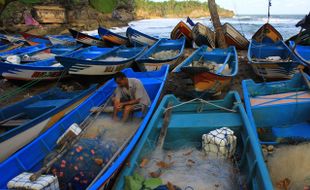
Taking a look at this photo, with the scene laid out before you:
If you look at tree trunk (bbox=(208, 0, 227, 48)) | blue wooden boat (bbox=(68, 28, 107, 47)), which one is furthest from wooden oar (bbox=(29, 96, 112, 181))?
blue wooden boat (bbox=(68, 28, 107, 47))

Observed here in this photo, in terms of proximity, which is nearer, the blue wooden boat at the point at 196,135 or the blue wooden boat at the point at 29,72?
the blue wooden boat at the point at 196,135

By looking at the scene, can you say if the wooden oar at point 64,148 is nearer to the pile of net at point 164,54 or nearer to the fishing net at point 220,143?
the fishing net at point 220,143

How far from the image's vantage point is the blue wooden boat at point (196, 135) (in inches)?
123

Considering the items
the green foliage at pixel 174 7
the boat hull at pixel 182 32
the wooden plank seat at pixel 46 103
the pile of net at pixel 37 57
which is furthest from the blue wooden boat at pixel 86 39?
the green foliage at pixel 174 7

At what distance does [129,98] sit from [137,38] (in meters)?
8.56

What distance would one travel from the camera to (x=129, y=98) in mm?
5273

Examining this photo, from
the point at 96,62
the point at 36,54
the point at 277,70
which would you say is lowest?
the point at 277,70

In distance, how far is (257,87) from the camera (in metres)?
5.72

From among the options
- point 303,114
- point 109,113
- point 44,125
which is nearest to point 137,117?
point 109,113

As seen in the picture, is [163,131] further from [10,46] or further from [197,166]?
[10,46]

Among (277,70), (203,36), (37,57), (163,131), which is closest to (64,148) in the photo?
(163,131)

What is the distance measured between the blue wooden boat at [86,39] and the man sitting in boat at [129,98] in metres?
9.79

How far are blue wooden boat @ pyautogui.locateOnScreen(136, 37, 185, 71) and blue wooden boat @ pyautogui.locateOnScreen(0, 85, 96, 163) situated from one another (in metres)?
2.48

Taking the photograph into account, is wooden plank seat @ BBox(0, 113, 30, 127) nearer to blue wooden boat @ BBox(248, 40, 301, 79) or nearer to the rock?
blue wooden boat @ BBox(248, 40, 301, 79)
